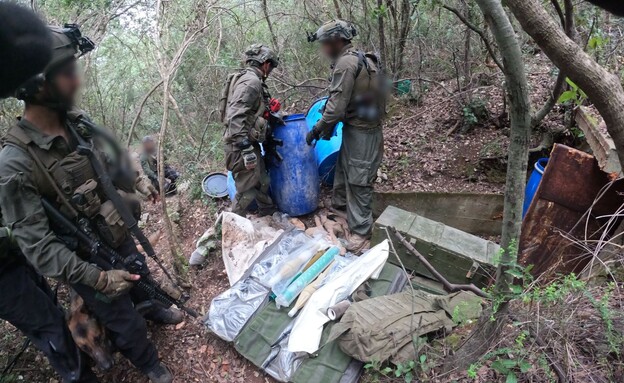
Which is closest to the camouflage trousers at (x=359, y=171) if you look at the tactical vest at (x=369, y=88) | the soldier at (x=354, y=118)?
the soldier at (x=354, y=118)

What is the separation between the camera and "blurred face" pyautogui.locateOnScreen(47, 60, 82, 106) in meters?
1.83

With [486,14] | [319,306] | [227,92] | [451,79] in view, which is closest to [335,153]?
[227,92]

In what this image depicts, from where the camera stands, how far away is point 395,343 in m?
2.25

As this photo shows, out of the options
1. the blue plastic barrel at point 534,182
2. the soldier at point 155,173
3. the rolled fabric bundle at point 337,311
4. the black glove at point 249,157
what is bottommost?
the soldier at point 155,173

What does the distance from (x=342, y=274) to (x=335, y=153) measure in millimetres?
1645

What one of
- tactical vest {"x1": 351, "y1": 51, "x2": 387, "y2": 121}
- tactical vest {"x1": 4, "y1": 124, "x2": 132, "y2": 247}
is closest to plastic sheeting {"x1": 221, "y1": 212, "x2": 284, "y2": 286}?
tactical vest {"x1": 4, "y1": 124, "x2": 132, "y2": 247}

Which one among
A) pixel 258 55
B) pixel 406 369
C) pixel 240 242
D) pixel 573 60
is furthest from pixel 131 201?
pixel 573 60

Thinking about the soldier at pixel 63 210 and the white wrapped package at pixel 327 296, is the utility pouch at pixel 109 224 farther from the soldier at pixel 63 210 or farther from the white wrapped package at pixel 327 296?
the white wrapped package at pixel 327 296

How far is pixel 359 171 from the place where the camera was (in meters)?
3.62

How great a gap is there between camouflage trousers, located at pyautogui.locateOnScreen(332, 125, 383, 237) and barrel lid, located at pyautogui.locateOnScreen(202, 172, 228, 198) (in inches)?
61.7

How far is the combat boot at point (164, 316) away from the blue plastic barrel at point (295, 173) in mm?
1539

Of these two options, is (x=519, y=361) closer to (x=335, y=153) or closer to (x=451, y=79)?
(x=335, y=153)

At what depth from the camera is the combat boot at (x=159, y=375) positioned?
250cm

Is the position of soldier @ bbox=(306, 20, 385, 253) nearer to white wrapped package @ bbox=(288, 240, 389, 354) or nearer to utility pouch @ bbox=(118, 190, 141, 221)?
white wrapped package @ bbox=(288, 240, 389, 354)
